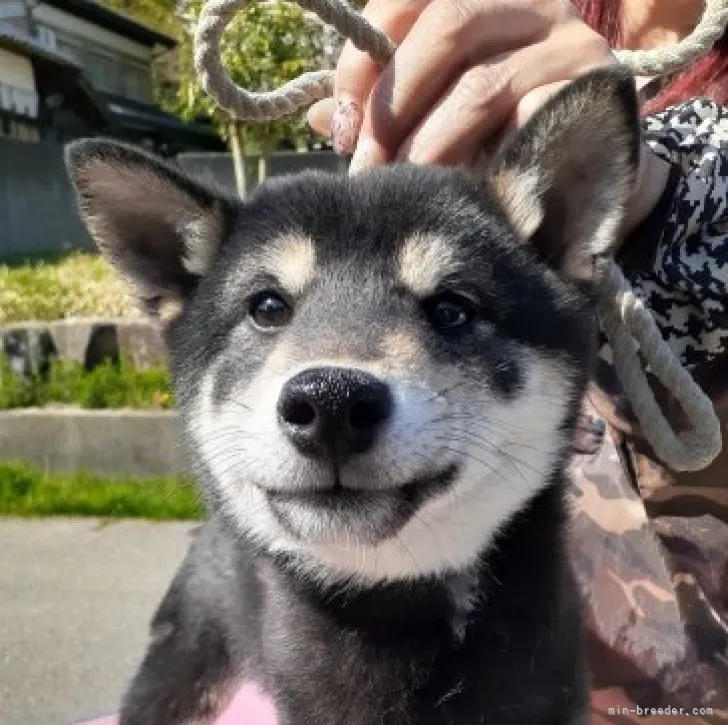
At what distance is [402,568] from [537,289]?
0.34 meters

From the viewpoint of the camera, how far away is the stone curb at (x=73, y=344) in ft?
15.2

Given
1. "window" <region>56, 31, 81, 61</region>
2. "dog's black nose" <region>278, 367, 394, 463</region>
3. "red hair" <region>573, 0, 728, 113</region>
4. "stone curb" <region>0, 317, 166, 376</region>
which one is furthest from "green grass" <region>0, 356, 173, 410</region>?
"window" <region>56, 31, 81, 61</region>

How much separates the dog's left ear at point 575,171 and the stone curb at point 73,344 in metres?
3.46

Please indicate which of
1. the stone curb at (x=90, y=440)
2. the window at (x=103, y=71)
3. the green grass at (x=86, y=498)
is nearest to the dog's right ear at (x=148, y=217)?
the green grass at (x=86, y=498)

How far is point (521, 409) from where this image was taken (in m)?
1.25

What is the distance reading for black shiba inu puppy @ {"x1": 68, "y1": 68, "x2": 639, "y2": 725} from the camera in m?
1.16

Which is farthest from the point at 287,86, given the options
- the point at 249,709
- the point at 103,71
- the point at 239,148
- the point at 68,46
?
the point at 103,71

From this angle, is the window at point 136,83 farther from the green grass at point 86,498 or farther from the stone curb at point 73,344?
the green grass at point 86,498

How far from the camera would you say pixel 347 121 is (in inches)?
51.2

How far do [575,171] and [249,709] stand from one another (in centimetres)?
77

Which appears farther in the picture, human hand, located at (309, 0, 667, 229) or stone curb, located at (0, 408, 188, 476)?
stone curb, located at (0, 408, 188, 476)

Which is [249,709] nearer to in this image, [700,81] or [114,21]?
[700,81]

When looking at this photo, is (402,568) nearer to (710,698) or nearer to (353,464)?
(353,464)

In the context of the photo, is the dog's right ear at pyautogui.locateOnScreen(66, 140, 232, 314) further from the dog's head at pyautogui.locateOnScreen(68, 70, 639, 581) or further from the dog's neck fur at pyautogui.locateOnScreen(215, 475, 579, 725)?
the dog's neck fur at pyautogui.locateOnScreen(215, 475, 579, 725)
